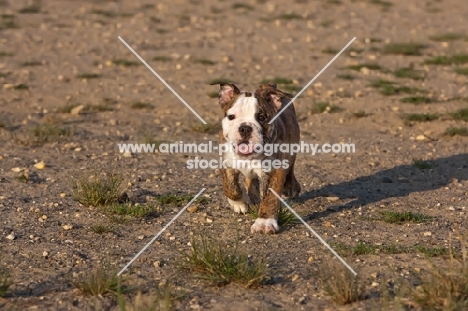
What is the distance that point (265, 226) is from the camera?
7465 mm

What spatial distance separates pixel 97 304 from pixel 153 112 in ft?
26.7

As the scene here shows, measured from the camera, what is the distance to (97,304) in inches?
224

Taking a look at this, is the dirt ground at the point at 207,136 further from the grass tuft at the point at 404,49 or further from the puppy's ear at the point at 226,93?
the puppy's ear at the point at 226,93

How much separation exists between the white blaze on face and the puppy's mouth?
34 mm

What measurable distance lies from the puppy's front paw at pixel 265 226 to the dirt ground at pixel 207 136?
75mm

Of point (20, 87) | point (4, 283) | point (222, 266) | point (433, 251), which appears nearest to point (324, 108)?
point (20, 87)

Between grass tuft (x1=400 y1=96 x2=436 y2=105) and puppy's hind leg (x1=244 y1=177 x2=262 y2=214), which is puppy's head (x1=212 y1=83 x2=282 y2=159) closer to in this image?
→ puppy's hind leg (x1=244 y1=177 x2=262 y2=214)

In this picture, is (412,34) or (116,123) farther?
(412,34)

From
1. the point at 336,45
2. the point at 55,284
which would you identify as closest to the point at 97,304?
the point at 55,284

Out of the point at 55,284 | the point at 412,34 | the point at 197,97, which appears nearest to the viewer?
the point at 55,284

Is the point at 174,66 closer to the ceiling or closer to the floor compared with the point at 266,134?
closer to the floor

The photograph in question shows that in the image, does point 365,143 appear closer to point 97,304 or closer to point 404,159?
point 404,159

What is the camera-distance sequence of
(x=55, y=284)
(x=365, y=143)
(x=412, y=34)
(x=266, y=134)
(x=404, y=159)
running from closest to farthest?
(x=55, y=284), (x=266, y=134), (x=404, y=159), (x=365, y=143), (x=412, y=34)

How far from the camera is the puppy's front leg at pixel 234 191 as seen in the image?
786 cm
